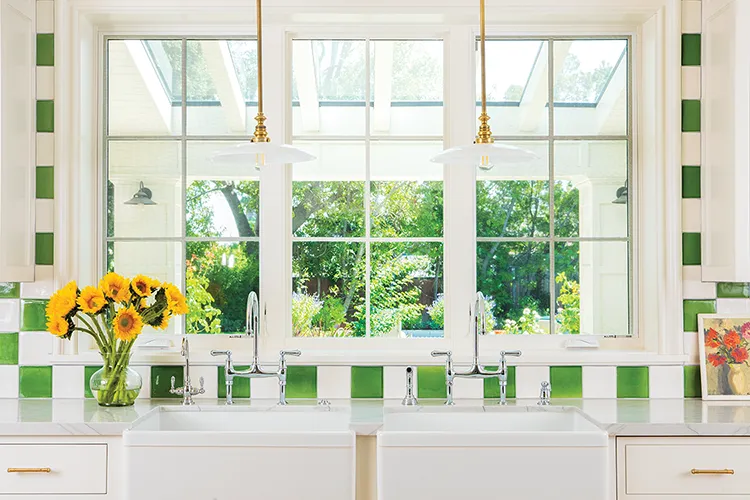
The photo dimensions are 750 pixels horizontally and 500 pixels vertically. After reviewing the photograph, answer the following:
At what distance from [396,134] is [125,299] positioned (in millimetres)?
1143

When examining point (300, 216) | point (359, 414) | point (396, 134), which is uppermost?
point (396, 134)

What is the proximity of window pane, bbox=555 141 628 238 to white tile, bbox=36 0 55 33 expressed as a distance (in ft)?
6.28

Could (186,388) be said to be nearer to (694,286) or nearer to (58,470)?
(58,470)

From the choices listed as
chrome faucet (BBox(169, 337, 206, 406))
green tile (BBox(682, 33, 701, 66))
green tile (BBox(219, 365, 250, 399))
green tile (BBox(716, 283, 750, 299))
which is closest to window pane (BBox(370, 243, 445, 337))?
green tile (BBox(219, 365, 250, 399))

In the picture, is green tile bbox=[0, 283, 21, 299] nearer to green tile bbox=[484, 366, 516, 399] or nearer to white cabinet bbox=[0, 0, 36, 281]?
white cabinet bbox=[0, 0, 36, 281]

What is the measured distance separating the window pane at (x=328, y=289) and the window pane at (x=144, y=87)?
0.71 meters

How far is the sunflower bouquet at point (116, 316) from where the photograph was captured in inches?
92.9

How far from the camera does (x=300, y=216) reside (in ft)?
9.11

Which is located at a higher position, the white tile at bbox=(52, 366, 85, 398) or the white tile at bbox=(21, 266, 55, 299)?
the white tile at bbox=(21, 266, 55, 299)

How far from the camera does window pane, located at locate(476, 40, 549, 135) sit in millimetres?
2779

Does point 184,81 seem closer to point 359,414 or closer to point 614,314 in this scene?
point 359,414

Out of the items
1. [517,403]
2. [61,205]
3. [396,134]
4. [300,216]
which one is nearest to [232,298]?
[300,216]

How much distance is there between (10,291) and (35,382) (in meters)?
0.34

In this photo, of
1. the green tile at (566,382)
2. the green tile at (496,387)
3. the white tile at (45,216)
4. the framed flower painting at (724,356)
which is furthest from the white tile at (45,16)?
the framed flower painting at (724,356)
